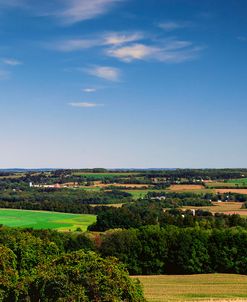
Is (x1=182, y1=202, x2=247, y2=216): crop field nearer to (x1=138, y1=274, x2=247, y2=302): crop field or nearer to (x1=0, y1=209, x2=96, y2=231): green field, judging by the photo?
(x1=0, y1=209, x2=96, y2=231): green field

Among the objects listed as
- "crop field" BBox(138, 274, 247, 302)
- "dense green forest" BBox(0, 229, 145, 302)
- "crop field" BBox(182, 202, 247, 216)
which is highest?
"dense green forest" BBox(0, 229, 145, 302)

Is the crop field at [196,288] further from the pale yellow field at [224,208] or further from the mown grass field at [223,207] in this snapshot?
the mown grass field at [223,207]

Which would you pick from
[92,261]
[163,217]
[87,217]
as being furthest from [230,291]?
[87,217]

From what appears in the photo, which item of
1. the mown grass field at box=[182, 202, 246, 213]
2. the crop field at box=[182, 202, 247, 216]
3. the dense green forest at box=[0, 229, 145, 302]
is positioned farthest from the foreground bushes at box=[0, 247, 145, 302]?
the mown grass field at box=[182, 202, 246, 213]

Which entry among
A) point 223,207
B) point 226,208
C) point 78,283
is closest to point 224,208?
point 226,208

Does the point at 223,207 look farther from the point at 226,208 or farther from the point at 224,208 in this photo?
→ the point at 226,208

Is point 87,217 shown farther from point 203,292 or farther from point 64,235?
point 203,292
